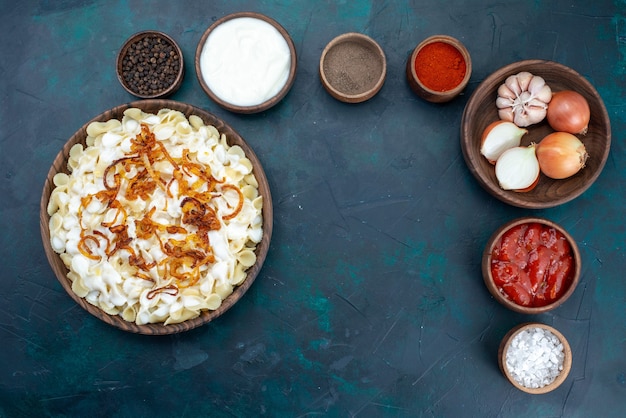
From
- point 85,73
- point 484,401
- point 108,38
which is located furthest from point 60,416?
point 484,401

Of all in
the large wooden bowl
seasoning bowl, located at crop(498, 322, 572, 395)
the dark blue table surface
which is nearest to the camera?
the large wooden bowl

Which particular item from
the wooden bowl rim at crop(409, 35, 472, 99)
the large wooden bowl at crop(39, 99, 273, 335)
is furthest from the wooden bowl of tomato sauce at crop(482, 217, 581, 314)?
the large wooden bowl at crop(39, 99, 273, 335)

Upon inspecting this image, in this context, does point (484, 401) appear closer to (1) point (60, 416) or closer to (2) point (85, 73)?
(1) point (60, 416)

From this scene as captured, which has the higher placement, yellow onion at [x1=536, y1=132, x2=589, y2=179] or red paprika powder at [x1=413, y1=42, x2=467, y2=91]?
red paprika powder at [x1=413, y1=42, x2=467, y2=91]

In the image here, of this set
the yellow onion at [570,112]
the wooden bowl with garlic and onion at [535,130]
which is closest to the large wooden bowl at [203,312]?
the wooden bowl with garlic and onion at [535,130]

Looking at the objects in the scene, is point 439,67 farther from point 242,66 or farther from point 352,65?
point 242,66

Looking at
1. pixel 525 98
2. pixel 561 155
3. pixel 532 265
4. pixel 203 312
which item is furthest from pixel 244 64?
pixel 532 265

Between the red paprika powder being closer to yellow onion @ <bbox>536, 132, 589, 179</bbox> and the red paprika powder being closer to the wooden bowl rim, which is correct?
the wooden bowl rim
